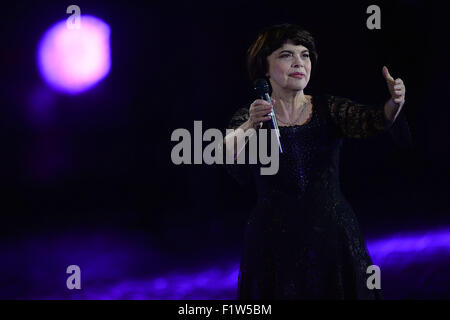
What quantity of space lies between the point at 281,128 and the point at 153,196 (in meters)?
1.31

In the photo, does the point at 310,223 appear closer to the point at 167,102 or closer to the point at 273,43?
the point at 273,43

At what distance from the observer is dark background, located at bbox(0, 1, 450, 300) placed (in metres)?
2.63

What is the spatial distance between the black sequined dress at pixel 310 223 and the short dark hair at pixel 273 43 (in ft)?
0.66

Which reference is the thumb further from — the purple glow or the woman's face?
the purple glow

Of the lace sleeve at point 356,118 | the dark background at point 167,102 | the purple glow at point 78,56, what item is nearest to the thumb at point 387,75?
the lace sleeve at point 356,118

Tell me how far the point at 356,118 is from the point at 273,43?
37 centimetres

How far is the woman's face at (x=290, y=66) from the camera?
1.69 metres

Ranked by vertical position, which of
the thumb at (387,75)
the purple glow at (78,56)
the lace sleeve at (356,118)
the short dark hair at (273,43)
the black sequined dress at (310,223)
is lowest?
the black sequined dress at (310,223)

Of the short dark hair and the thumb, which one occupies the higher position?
the short dark hair

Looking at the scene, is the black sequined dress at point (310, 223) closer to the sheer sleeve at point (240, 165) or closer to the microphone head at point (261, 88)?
the sheer sleeve at point (240, 165)

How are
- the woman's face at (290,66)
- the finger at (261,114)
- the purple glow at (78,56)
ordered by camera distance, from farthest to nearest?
1. the purple glow at (78,56)
2. the woman's face at (290,66)
3. the finger at (261,114)

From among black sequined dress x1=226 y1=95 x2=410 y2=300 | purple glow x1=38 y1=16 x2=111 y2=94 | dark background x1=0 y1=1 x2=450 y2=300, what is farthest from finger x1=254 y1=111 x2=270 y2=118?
purple glow x1=38 y1=16 x2=111 y2=94

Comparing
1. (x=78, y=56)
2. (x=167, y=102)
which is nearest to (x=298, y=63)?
(x=167, y=102)

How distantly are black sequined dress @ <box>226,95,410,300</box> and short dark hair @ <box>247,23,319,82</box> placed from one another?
203 millimetres
